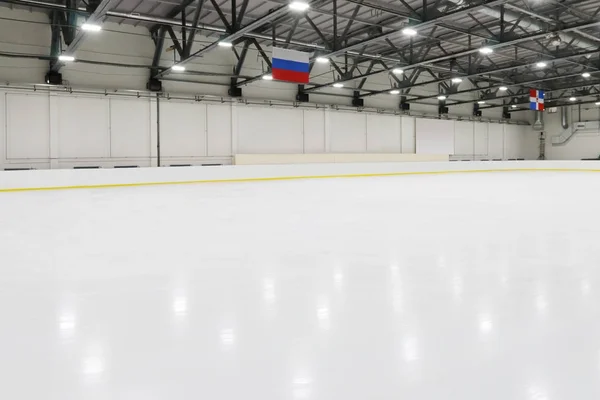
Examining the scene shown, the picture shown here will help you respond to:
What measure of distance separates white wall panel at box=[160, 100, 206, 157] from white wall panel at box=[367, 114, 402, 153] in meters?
10.4

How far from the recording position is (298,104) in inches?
973

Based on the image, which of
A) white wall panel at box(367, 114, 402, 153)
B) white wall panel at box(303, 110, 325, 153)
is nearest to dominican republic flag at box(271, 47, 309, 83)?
white wall panel at box(303, 110, 325, 153)

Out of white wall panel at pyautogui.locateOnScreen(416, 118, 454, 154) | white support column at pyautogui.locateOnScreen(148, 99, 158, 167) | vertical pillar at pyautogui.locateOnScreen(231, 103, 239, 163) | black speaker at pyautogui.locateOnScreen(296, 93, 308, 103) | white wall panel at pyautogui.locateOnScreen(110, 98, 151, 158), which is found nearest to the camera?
white wall panel at pyautogui.locateOnScreen(110, 98, 151, 158)

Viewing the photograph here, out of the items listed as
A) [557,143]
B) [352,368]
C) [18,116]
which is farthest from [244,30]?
[557,143]

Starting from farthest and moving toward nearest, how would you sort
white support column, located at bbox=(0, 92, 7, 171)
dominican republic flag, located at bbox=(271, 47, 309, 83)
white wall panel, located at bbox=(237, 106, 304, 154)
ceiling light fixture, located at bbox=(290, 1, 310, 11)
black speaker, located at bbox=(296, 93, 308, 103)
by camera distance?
black speaker, located at bbox=(296, 93, 308, 103) → white wall panel, located at bbox=(237, 106, 304, 154) → white support column, located at bbox=(0, 92, 7, 171) → dominican republic flag, located at bbox=(271, 47, 309, 83) → ceiling light fixture, located at bbox=(290, 1, 310, 11)

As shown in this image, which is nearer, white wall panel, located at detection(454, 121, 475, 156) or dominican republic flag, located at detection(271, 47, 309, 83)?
dominican republic flag, located at detection(271, 47, 309, 83)

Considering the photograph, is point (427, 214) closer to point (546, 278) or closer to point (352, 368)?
point (546, 278)

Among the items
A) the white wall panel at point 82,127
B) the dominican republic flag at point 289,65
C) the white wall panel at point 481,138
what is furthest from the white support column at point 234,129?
the white wall panel at point 481,138

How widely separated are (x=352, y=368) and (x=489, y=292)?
59.5 inches

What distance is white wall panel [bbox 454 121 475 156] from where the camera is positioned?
3241cm

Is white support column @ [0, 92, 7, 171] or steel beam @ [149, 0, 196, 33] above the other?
steel beam @ [149, 0, 196, 33]

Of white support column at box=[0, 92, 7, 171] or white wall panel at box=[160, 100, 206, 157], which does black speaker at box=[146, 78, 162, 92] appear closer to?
white wall panel at box=[160, 100, 206, 157]

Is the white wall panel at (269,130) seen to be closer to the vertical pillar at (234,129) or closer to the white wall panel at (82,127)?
the vertical pillar at (234,129)

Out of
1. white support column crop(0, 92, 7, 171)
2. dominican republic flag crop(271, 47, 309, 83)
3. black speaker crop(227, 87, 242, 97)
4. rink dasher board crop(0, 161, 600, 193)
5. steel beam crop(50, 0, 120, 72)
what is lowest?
rink dasher board crop(0, 161, 600, 193)
